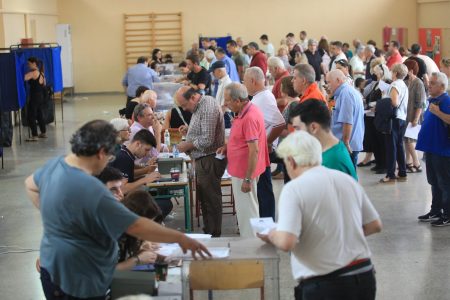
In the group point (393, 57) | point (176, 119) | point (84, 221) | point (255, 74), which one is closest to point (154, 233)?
point (84, 221)

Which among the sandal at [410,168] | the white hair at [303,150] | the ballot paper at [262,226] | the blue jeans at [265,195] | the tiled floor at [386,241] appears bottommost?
the tiled floor at [386,241]

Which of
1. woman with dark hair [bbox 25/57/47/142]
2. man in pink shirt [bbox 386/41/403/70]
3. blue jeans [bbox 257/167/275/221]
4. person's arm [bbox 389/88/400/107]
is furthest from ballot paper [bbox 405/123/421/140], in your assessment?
woman with dark hair [bbox 25/57/47/142]

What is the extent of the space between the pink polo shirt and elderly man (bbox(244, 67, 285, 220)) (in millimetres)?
401

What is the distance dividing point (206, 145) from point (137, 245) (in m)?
2.43

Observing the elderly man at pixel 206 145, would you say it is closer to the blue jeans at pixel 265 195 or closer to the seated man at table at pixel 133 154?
the blue jeans at pixel 265 195

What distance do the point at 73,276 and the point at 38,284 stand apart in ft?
8.68

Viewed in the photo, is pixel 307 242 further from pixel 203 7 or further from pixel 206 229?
pixel 203 7

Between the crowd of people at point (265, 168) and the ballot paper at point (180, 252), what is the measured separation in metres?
0.09

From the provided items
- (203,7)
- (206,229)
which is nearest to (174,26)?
(203,7)

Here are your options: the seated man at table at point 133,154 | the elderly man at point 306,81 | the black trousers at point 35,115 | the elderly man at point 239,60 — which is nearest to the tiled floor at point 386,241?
the seated man at table at point 133,154

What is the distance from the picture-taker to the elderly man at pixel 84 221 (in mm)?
2699

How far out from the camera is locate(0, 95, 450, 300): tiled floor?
16.5 ft

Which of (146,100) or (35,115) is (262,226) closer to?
(146,100)

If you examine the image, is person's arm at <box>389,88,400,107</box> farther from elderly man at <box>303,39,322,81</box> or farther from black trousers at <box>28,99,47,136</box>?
elderly man at <box>303,39,322,81</box>
